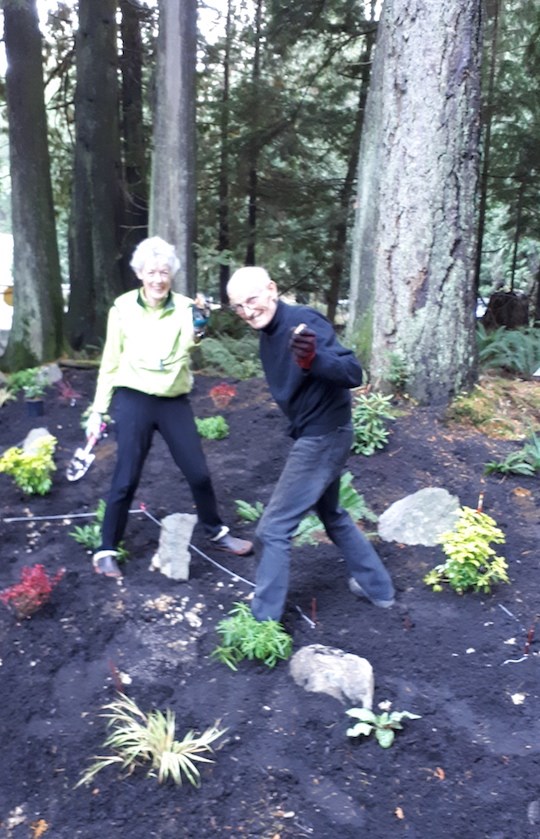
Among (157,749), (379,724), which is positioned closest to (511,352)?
(379,724)

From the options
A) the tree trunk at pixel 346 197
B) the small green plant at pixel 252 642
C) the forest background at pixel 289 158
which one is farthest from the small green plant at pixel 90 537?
the tree trunk at pixel 346 197

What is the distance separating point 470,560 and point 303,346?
1.65 m

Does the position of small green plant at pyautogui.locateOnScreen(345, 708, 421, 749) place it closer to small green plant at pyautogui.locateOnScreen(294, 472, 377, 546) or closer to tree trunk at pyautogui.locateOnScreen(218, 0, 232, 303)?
small green plant at pyautogui.locateOnScreen(294, 472, 377, 546)

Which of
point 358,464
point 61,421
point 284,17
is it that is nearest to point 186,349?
point 358,464

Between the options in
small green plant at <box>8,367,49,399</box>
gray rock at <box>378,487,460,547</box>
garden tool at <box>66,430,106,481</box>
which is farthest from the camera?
small green plant at <box>8,367,49,399</box>

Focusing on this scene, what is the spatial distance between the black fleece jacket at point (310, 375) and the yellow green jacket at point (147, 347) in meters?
0.89

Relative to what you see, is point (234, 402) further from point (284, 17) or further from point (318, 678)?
point (284, 17)

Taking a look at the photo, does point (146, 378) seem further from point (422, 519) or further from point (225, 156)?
point (225, 156)

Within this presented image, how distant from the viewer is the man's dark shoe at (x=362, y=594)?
403 cm

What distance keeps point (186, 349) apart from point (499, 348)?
4848 mm

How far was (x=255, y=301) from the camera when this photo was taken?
3.32 metres

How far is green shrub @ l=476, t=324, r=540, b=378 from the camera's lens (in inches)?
309

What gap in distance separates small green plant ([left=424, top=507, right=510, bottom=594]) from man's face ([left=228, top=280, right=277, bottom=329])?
5.25ft

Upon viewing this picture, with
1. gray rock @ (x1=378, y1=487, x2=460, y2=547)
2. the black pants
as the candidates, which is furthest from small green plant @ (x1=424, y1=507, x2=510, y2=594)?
the black pants
